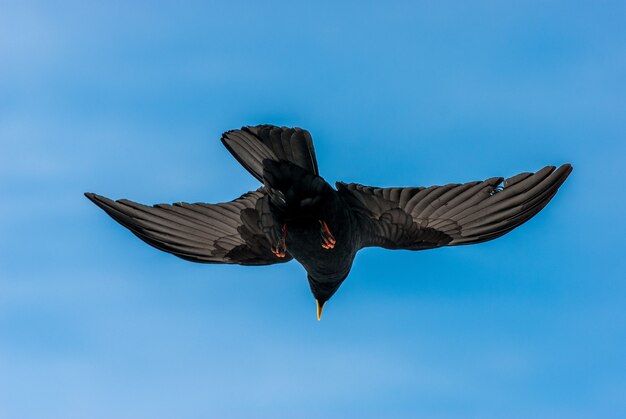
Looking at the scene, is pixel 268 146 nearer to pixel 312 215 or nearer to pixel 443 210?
pixel 312 215

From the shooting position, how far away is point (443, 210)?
1152 centimetres

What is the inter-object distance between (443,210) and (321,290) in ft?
6.34

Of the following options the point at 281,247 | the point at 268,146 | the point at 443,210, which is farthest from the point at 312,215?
the point at 443,210

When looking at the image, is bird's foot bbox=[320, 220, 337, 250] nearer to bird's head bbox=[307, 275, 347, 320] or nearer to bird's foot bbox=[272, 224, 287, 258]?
bird's foot bbox=[272, 224, 287, 258]

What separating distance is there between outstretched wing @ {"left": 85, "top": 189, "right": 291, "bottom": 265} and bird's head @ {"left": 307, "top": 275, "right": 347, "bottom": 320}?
0.51 meters

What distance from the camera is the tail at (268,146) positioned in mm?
9930

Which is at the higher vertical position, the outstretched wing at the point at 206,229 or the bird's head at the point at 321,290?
the outstretched wing at the point at 206,229

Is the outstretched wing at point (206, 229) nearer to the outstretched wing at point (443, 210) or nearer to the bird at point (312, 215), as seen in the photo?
the bird at point (312, 215)

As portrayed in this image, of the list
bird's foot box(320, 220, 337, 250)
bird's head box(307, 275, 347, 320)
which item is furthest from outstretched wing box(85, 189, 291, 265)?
bird's foot box(320, 220, 337, 250)

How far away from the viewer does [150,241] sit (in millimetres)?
11438

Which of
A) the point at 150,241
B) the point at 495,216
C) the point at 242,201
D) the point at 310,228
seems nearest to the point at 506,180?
the point at 495,216

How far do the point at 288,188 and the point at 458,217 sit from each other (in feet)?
9.13

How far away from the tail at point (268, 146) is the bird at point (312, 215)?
0.04ft

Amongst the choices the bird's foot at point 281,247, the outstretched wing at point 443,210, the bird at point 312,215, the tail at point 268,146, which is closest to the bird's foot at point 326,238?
the bird at point 312,215
